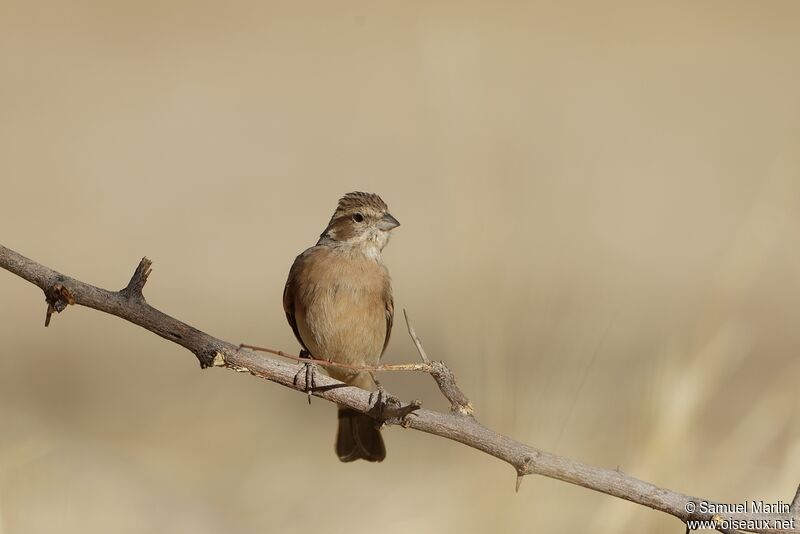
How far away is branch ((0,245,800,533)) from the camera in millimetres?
3033

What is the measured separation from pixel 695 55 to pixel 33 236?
31.6 feet

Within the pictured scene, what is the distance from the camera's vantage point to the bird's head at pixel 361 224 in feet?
18.7

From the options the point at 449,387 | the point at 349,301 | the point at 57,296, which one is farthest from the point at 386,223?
the point at 57,296

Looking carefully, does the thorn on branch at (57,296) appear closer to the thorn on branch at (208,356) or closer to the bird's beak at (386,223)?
the thorn on branch at (208,356)

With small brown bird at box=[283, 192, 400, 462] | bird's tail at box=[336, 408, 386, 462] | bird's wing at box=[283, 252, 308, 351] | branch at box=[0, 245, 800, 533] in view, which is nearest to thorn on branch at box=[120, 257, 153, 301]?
branch at box=[0, 245, 800, 533]

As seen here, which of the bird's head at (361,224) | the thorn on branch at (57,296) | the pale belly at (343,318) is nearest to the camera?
the thorn on branch at (57,296)

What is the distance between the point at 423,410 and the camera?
3316 mm

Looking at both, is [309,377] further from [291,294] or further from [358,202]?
[358,202]

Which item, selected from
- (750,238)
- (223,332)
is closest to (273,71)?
(223,332)

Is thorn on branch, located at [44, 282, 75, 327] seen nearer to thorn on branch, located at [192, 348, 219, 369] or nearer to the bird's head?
thorn on branch, located at [192, 348, 219, 369]

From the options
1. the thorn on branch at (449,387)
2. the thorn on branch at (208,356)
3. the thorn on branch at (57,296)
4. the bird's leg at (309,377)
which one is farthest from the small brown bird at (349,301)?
the thorn on branch at (57,296)

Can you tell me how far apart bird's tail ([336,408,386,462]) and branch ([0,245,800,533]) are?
7.26ft

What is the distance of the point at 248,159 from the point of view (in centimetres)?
1228

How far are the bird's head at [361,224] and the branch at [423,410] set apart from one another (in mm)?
2383
